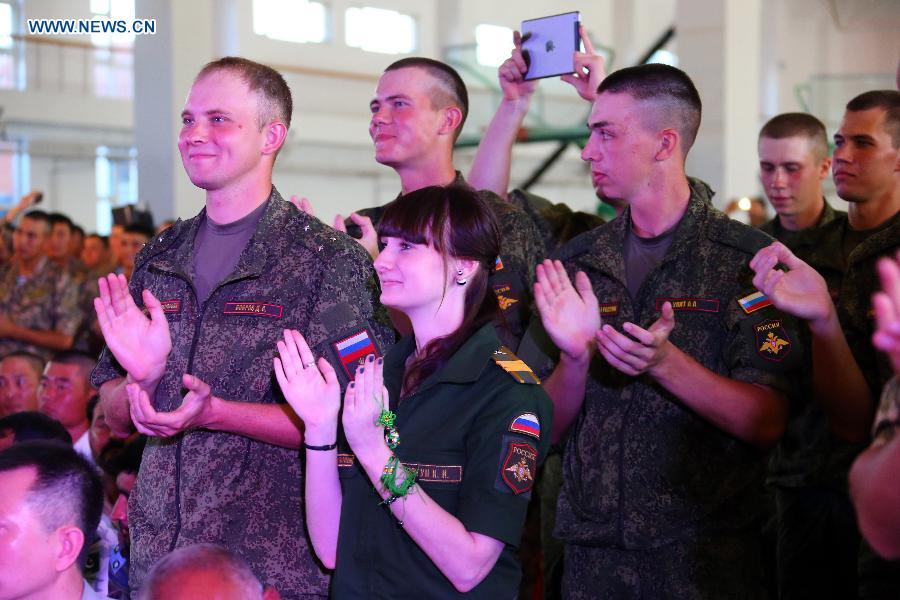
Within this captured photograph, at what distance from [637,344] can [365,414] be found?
0.71 m

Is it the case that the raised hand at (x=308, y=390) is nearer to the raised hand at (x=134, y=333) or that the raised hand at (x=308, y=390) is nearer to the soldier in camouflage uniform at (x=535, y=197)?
the raised hand at (x=134, y=333)

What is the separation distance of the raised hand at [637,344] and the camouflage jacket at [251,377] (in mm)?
543

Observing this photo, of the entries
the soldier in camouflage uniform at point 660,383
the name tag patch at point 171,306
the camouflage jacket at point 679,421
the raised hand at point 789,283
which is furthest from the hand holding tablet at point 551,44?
the name tag patch at point 171,306

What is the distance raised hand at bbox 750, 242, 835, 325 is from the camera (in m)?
2.30

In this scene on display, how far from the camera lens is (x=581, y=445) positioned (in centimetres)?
271

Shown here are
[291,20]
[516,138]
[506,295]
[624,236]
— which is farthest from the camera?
[291,20]

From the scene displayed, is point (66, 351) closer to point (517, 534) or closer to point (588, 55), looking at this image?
point (588, 55)

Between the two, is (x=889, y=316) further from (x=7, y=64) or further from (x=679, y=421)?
(x=7, y=64)

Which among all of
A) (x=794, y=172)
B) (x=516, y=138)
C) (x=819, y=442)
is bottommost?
(x=819, y=442)

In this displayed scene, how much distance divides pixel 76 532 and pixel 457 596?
39.1 inches

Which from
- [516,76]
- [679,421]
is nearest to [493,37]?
[516,76]

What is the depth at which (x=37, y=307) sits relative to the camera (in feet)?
23.5

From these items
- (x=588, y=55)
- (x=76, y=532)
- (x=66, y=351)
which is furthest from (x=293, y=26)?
(x=76, y=532)

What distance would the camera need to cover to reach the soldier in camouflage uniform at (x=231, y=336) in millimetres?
2342
